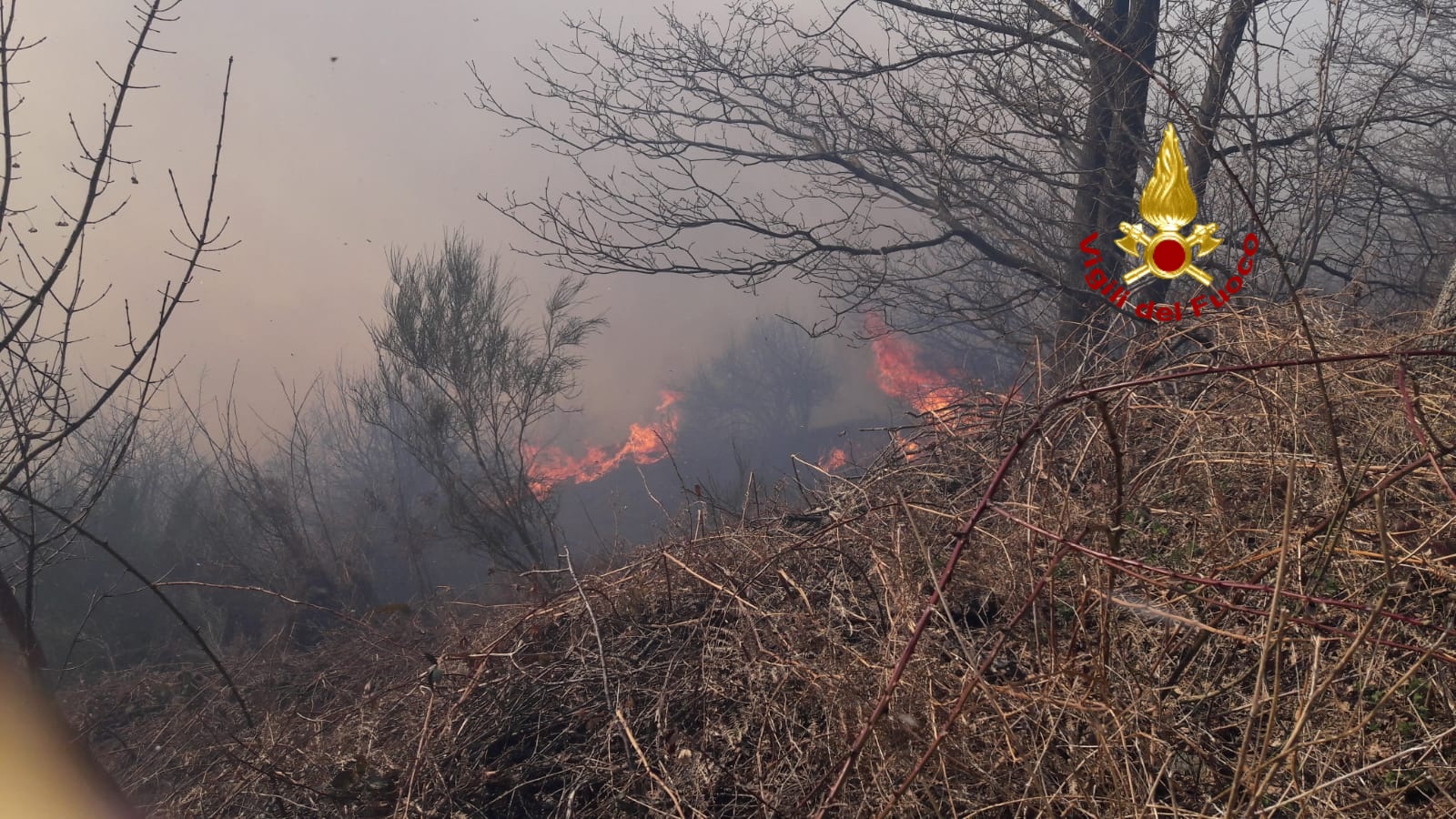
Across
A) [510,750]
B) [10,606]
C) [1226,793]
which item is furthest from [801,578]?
[10,606]

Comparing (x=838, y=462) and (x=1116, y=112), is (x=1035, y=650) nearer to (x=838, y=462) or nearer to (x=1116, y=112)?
(x=838, y=462)

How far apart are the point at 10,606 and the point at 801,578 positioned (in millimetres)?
2591

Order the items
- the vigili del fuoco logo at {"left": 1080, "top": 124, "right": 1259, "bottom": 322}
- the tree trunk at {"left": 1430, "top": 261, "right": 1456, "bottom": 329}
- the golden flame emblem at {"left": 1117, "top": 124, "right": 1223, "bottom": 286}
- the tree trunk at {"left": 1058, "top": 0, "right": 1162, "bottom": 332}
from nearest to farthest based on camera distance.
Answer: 1. the tree trunk at {"left": 1430, "top": 261, "right": 1456, "bottom": 329}
2. the vigili del fuoco logo at {"left": 1080, "top": 124, "right": 1259, "bottom": 322}
3. the golden flame emblem at {"left": 1117, "top": 124, "right": 1223, "bottom": 286}
4. the tree trunk at {"left": 1058, "top": 0, "right": 1162, "bottom": 332}

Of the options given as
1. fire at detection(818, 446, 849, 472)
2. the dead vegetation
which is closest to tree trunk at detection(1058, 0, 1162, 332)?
fire at detection(818, 446, 849, 472)

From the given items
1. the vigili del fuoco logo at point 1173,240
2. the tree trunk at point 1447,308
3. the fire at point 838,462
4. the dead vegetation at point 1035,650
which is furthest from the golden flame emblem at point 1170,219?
the fire at point 838,462

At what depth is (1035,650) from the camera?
219 centimetres

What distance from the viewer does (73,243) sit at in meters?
2.45

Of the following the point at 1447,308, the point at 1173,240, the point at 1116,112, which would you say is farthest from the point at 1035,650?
the point at 1116,112

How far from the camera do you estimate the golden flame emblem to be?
4.07m

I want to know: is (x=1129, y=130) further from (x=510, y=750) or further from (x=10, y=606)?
(x=10, y=606)

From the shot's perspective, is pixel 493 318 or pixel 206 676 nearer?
pixel 206 676

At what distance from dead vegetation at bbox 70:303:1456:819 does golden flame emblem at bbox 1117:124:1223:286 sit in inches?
42.6

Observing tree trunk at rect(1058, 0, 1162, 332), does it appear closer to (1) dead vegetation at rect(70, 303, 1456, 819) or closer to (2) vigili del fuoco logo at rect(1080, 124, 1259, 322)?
(2) vigili del fuoco logo at rect(1080, 124, 1259, 322)

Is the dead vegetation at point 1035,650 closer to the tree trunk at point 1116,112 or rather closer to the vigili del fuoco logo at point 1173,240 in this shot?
the vigili del fuoco logo at point 1173,240
